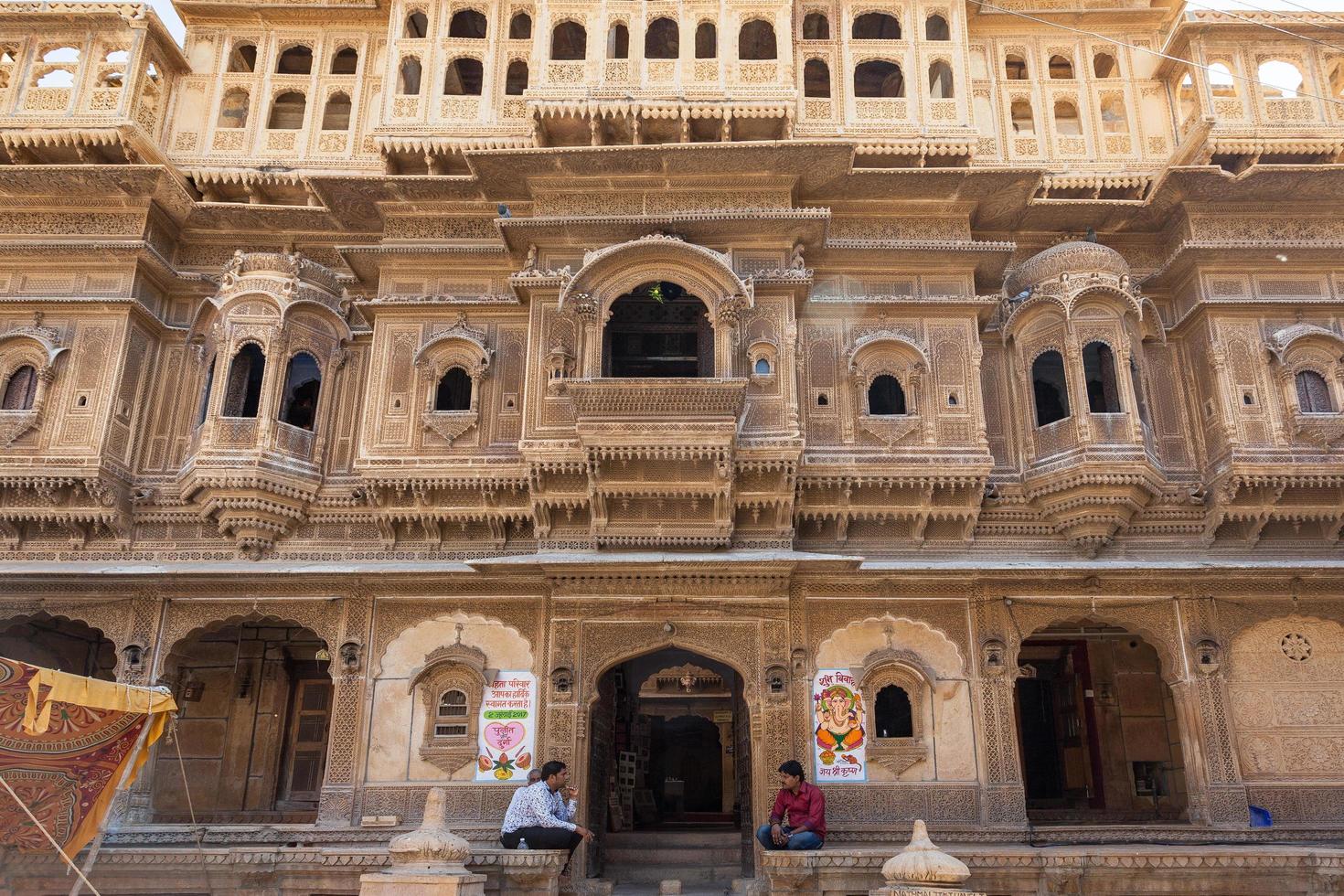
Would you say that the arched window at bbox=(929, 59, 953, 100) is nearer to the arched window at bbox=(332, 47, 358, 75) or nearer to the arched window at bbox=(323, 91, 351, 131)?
the arched window at bbox=(323, 91, 351, 131)

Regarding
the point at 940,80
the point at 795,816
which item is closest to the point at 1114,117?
the point at 940,80

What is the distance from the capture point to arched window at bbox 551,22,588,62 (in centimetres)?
1587

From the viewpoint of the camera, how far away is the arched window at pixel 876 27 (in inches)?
639

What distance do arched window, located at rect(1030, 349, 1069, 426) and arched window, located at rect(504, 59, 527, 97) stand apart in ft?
28.6

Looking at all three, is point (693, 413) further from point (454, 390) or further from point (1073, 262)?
point (1073, 262)

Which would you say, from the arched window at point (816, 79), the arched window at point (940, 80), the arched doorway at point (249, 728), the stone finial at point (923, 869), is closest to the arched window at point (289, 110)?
the arched doorway at point (249, 728)

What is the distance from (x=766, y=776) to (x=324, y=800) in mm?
5319

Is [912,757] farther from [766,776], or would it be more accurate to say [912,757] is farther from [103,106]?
[103,106]

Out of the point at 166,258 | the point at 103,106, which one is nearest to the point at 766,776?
the point at 166,258

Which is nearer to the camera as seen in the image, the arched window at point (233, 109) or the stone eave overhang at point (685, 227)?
the stone eave overhang at point (685, 227)

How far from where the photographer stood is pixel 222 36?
16.2m

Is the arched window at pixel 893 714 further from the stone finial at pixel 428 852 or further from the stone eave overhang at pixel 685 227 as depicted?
the stone eave overhang at pixel 685 227

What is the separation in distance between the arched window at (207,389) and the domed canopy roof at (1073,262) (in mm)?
11189

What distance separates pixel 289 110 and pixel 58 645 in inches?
349
